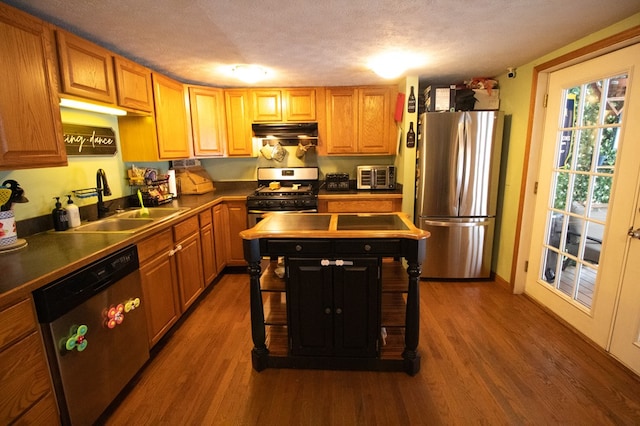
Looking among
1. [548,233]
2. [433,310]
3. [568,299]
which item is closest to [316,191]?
[433,310]

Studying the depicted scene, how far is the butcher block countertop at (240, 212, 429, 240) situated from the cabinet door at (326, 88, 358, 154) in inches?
64.4

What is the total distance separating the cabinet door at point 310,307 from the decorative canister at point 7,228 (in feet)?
4.75

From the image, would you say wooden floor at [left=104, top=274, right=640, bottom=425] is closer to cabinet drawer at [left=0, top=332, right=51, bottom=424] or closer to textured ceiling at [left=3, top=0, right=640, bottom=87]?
cabinet drawer at [left=0, top=332, right=51, bottom=424]

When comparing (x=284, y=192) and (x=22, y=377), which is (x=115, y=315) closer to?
(x=22, y=377)

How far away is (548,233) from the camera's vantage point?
2631 millimetres

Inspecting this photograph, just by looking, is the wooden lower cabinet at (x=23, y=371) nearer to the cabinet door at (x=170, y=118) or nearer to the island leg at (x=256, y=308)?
the island leg at (x=256, y=308)

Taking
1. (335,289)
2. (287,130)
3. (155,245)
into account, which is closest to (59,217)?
(155,245)

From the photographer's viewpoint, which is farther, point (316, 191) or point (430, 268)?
point (316, 191)

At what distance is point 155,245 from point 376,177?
2.45m

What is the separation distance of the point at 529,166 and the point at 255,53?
2509 mm

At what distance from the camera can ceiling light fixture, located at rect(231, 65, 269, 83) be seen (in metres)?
2.74

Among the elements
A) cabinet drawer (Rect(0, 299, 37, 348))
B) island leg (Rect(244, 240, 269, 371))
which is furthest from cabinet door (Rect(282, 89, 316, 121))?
cabinet drawer (Rect(0, 299, 37, 348))

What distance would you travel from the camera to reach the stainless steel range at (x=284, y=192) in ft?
11.1

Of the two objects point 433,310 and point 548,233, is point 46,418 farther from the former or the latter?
point 548,233
